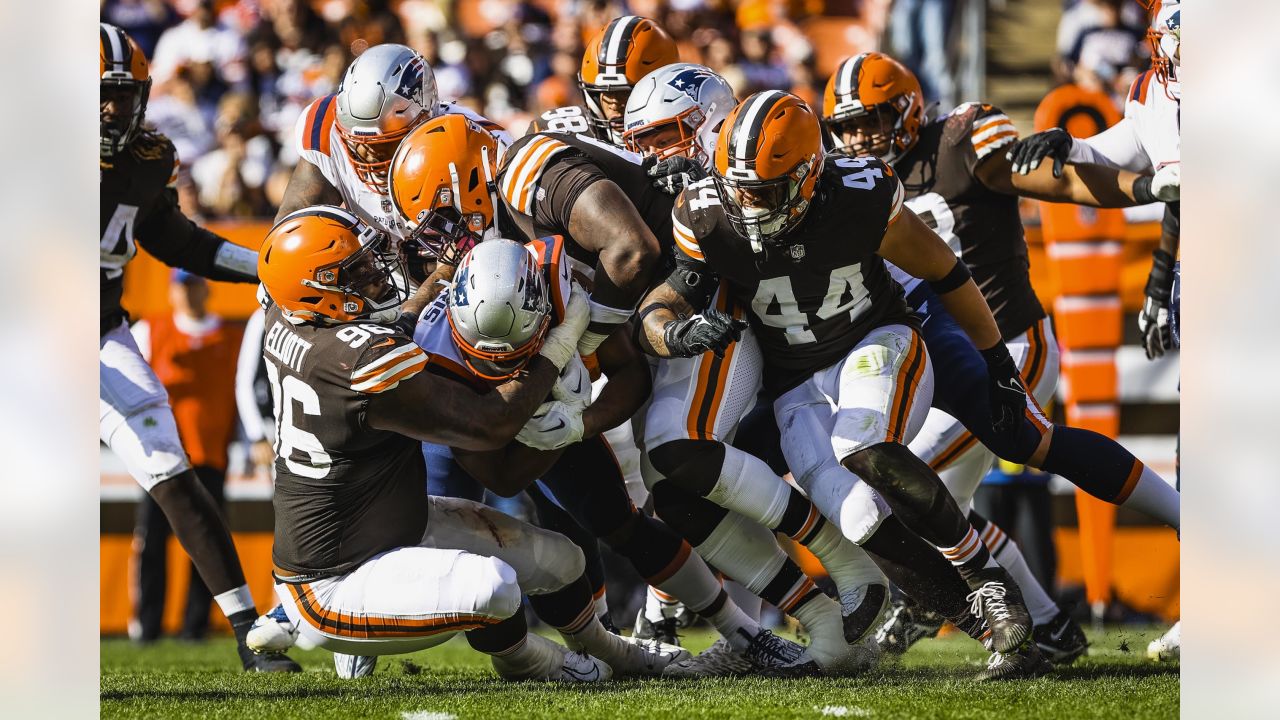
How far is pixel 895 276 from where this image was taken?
4602 millimetres

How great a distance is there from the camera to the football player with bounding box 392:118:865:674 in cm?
404

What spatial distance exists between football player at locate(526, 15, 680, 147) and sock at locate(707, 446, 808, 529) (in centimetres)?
135

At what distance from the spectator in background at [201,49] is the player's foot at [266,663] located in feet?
18.2

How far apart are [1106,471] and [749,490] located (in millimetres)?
1243

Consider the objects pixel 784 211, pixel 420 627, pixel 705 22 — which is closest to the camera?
pixel 420 627

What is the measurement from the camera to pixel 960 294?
4105 mm

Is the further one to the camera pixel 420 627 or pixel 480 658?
pixel 480 658

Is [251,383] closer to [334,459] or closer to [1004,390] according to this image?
[334,459]

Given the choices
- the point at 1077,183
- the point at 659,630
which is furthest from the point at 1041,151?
the point at 659,630

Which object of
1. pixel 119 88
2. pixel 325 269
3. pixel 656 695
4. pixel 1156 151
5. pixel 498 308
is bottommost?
pixel 656 695

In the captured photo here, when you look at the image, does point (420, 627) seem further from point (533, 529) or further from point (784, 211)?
point (784, 211)

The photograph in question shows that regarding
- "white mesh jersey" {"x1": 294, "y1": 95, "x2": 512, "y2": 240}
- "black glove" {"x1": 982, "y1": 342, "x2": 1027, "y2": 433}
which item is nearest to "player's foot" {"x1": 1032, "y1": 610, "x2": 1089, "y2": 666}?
"black glove" {"x1": 982, "y1": 342, "x2": 1027, "y2": 433}
